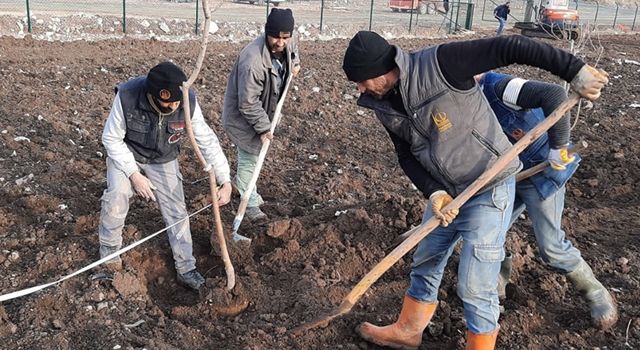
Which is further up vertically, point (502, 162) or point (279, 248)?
point (502, 162)

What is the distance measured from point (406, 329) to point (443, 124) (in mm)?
1349

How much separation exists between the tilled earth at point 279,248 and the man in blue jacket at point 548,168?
0.93ft

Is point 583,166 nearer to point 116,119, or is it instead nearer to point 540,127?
point 540,127

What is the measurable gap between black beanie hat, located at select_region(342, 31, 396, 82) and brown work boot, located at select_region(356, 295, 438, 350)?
145 cm

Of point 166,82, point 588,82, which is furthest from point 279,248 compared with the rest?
point 588,82

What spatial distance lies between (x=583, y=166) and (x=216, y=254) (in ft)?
13.9

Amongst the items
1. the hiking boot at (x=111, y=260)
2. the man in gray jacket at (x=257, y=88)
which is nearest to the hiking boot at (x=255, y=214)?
the man in gray jacket at (x=257, y=88)

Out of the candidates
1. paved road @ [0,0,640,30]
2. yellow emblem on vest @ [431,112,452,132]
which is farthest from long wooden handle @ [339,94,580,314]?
paved road @ [0,0,640,30]

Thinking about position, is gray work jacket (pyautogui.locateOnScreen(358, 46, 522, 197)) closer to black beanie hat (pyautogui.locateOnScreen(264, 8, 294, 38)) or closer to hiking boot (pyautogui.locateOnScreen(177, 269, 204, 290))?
black beanie hat (pyautogui.locateOnScreen(264, 8, 294, 38))

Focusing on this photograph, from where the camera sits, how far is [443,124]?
8.95ft

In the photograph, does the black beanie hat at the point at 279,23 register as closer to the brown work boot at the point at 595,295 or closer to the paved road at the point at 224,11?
the brown work boot at the point at 595,295

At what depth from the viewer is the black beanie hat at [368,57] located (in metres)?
2.64

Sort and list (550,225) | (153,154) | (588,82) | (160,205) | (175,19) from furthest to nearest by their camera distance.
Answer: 1. (175,19)
2. (160,205)
3. (153,154)
4. (550,225)
5. (588,82)

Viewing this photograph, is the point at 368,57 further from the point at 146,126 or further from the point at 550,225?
the point at 146,126
